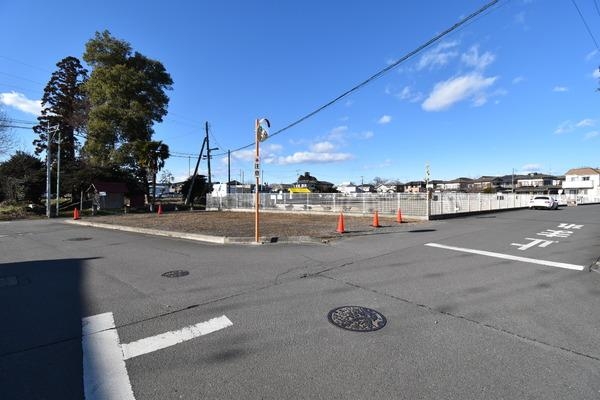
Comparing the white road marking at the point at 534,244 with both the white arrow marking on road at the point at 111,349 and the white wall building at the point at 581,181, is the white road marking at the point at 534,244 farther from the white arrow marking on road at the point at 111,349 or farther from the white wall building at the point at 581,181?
the white wall building at the point at 581,181

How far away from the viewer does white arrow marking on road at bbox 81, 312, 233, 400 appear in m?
2.77

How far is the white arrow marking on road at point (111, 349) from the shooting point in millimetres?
2768

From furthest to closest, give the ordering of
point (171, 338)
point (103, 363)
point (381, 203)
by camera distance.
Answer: point (381, 203), point (171, 338), point (103, 363)

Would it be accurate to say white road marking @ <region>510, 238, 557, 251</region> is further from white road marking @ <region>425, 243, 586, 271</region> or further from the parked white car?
the parked white car

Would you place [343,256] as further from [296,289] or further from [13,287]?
[13,287]

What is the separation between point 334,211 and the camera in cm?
2486

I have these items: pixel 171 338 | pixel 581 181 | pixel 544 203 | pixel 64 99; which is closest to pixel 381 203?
pixel 171 338

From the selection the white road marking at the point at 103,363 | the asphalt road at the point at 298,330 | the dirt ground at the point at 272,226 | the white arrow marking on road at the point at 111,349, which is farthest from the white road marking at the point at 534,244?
the white road marking at the point at 103,363

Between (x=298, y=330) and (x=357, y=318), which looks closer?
(x=298, y=330)

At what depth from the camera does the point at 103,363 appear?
3.18 m

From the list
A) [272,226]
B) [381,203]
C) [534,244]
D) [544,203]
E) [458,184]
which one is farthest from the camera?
[458,184]

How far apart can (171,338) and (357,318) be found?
7.48ft

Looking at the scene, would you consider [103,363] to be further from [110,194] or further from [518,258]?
[110,194]

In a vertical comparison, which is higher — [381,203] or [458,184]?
[458,184]
